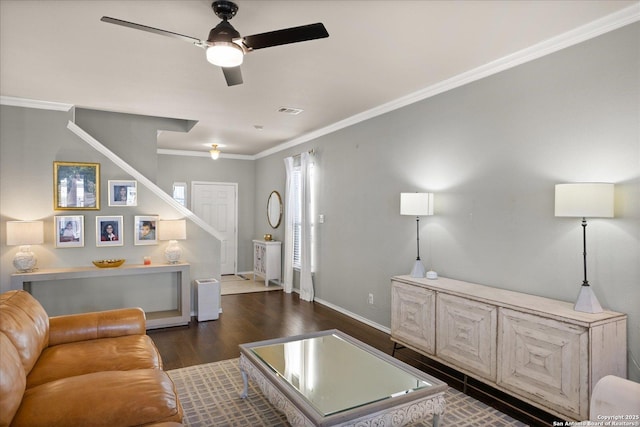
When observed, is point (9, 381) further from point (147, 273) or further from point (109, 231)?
point (109, 231)

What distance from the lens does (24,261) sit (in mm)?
4199

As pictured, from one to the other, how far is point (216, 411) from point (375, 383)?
3.94 feet

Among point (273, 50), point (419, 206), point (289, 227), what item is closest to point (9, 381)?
point (273, 50)

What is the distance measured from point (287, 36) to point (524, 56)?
2.02m

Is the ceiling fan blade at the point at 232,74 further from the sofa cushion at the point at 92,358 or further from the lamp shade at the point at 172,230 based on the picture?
the lamp shade at the point at 172,230

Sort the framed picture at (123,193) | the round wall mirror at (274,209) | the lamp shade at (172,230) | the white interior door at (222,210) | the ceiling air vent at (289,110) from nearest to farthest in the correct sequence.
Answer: the ceiling air vent at (289,110), the framed picture at (123,193), the lamp shade at (172,230), the round wall mirror at (274,209), the white interior door at (222,210)

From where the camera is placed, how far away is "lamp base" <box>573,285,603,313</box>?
2424 millimetres

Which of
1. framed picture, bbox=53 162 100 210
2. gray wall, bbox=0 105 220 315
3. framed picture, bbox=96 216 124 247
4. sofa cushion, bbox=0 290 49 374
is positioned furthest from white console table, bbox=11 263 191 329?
sofa cushion, bbox=0 290 49 374

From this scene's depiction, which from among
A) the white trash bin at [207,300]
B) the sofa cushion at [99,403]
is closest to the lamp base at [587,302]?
the sofa cushion at [99,403]

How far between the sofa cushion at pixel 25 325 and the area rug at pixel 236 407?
1.03m

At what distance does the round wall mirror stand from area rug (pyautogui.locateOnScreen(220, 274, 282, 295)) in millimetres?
1204

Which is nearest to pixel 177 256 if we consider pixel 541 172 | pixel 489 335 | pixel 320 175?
pixel 320 175

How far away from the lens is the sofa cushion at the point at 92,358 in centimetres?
222

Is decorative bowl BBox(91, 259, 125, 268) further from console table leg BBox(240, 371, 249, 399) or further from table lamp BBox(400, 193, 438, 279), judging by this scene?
table lamp BBox(400, 193, 438, 279)
